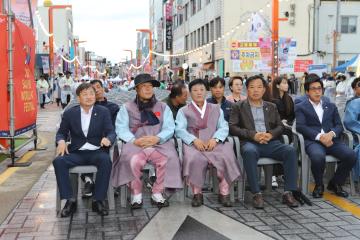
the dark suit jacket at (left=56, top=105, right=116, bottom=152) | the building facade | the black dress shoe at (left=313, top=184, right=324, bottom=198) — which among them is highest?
the building facade

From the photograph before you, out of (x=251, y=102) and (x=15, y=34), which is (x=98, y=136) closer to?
(x=251, y=102)

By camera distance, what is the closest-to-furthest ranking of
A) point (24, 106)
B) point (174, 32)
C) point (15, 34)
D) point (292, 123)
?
point (292, 123) < point (15, 34) < point (24, 106) < point (174, 32)

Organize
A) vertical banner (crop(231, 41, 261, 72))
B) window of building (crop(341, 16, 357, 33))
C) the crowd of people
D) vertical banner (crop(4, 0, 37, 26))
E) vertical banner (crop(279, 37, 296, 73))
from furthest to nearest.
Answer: window of building (crop(341, 16, 357, 33)), vertical banner (crop(279, 37, 296, 73)), vertical banner (crop(231, 41, 261, 72)), vertical banner (crop(4, 0, 37, 26)), the crowd of people

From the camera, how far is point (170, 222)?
528 cm

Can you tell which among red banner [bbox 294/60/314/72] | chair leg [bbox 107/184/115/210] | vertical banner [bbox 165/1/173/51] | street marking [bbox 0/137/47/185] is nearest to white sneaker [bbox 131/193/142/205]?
chair leg [bbox 107/184/115/210]

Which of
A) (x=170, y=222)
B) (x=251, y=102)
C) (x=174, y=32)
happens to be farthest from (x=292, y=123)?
(x=174, y=32)

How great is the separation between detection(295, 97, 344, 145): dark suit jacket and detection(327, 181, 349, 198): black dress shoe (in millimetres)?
598

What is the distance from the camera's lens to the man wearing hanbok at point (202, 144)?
582 cm

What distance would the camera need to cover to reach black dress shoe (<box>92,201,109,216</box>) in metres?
5.55

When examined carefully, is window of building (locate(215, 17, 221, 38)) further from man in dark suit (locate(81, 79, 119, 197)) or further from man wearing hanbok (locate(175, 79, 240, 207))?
man wearing hanbok (locate(175, 79, 240, 207))

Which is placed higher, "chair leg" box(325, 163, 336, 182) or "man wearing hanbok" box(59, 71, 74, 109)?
"man wearing hanbok" box(59, 71, 74, 109)

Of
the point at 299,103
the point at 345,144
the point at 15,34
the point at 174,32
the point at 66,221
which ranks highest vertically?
the point at 174,32

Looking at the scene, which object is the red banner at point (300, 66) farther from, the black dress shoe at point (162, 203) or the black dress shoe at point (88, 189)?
the black dress shoe at point (162, 203)

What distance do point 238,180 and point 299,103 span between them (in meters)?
1.38
